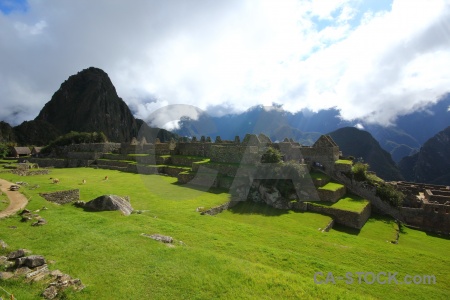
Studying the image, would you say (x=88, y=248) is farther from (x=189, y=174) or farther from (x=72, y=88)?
(x=72, y=88)

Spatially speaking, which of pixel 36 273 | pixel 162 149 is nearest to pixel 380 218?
pixel 36 273

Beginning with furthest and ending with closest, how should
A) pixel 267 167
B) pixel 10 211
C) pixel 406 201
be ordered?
pixel 406 201 < pixel 267 167 < pixel 10 211

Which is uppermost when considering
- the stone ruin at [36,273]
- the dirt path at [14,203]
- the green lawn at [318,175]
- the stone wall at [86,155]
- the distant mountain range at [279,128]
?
the distant mountain range at [279,128]

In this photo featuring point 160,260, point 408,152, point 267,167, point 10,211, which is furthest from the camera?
point 408,152

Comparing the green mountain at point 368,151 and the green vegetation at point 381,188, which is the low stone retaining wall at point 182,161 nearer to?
the green vegetation at point 381,188

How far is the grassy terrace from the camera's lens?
63.5 ft

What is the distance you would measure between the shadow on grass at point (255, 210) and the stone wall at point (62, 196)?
11.0 m

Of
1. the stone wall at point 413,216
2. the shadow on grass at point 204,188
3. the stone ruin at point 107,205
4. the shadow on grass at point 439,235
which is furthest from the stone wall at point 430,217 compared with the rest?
the stone ruin at point 107,205

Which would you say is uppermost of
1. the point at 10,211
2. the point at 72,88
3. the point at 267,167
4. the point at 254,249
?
the point at 72,88

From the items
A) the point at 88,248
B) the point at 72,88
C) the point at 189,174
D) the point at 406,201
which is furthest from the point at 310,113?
the point at 72,88

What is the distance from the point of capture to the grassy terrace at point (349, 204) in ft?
63.5

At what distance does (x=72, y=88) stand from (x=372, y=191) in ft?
677

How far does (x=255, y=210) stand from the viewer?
19.2 metres

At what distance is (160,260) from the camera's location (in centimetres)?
792
